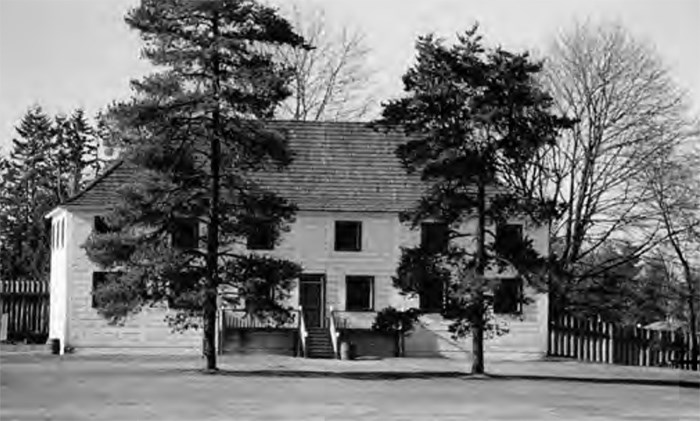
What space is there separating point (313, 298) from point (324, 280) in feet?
2.58

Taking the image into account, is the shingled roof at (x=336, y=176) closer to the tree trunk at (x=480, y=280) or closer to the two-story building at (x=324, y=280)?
the two-story building at (x=324, y=280)

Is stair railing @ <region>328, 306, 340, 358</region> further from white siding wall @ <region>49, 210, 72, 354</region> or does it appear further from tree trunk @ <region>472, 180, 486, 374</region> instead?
tree trunk @ <region>472, 180, 486, 374</region>

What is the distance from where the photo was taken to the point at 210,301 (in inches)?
1307

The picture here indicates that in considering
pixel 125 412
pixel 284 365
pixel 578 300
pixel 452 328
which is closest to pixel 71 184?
pixel 578 300

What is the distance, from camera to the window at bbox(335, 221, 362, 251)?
4794 centimetres

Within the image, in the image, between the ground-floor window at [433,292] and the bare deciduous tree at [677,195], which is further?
the bare deciduous tree at [677,195]

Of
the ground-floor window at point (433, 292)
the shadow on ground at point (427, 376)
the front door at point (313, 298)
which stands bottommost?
the shadow on ground at point (427, 376)

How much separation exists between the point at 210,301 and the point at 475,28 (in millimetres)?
9924

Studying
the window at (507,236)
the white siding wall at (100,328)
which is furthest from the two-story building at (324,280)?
the window at (507,236)

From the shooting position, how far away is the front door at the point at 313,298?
47.2m

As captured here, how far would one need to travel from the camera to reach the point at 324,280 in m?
47.3

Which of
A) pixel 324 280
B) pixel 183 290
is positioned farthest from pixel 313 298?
pixel 183 290

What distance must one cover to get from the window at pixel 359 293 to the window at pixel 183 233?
13428 mm

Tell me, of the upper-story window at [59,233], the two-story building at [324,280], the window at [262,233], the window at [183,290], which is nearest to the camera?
the window at [183,290]
